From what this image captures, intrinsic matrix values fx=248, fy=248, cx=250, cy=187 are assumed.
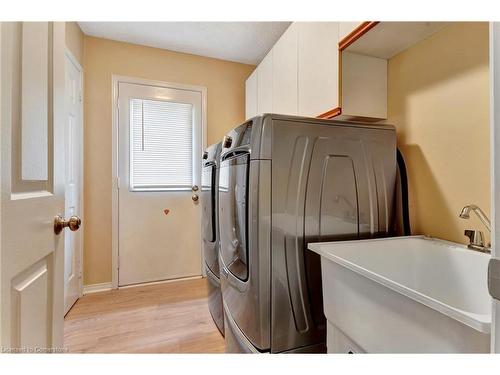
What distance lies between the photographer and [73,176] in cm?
218

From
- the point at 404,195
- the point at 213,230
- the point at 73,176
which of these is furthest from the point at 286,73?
the point at 73,176

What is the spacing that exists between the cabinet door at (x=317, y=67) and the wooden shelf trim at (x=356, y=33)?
0.06m

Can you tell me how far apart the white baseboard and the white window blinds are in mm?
1018

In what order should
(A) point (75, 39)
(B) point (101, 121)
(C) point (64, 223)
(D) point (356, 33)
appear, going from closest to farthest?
(C) point (64, 223), (D) point (356, 33), (A) point (75, 39), (B) point (101, 121)

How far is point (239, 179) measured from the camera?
45.7 inches

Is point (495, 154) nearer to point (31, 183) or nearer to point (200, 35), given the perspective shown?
point (31, 183)

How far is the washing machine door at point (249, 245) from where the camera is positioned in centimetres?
103

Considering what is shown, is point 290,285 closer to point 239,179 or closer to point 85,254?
point 239,179

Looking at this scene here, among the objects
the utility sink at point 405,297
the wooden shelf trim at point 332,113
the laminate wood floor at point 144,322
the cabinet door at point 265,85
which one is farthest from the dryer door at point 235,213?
the cabinet door at point 265,85

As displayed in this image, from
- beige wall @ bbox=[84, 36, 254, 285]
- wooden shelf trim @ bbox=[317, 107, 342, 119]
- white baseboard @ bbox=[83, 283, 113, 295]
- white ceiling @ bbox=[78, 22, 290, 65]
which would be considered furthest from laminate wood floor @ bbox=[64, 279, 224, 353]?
white ceiling @ bbox=[78, 22, 290, 65]

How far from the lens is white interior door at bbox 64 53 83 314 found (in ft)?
6.75

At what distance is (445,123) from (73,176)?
2.67m

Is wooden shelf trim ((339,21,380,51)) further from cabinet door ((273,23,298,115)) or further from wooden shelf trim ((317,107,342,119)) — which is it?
cabinet door ((273,23,298,115))
